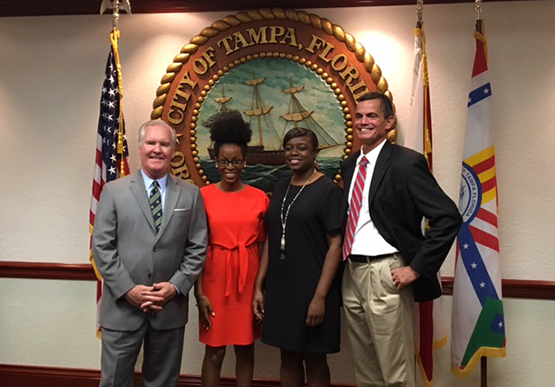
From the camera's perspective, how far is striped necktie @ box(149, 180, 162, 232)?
8.59 feet

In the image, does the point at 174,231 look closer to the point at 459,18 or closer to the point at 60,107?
the point at 60,107

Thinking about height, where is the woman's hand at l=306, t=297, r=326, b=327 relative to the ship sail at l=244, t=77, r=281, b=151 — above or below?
below

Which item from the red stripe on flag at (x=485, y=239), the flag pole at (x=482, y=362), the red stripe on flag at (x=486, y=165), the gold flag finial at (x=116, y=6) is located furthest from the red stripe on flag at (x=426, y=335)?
the gold flag finial at (x=116, y=6)

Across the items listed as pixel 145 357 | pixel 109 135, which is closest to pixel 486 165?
pixel 145 357

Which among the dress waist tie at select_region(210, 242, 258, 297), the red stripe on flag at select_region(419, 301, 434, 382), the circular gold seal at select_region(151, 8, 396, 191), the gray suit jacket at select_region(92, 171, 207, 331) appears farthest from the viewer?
the circular gold seal at select_region(151, 8, 396, 191)

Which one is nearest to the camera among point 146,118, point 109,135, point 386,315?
point 386,315

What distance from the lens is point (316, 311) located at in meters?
2.65

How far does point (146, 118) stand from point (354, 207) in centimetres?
161

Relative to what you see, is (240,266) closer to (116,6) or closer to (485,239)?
(485,239)

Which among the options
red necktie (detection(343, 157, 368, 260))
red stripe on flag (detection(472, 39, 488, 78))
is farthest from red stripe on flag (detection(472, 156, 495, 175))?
red necktie (detection(343, 157, 368, 260))

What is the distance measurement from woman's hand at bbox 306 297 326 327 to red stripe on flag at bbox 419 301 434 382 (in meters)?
0.61

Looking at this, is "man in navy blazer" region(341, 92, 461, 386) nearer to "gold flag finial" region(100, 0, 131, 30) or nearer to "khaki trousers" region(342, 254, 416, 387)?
"khaki trousers" region(342, 254, 416, 387)

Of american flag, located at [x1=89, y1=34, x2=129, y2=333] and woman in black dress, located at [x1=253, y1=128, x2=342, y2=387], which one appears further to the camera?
american flag, located at [x1=89, y1=34, x2=129, y2=333]

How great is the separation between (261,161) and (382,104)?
103 centimetres
